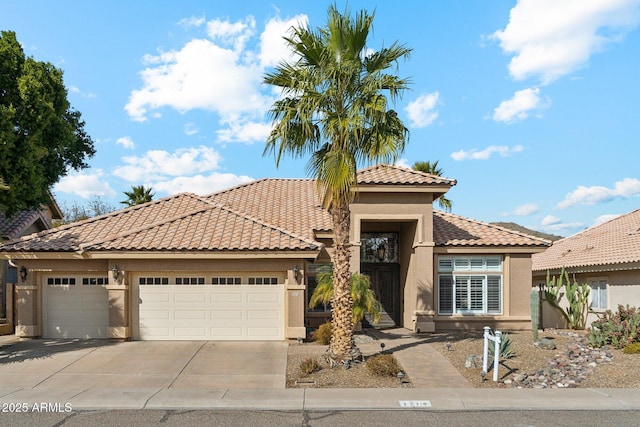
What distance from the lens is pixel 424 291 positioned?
57.9 feet

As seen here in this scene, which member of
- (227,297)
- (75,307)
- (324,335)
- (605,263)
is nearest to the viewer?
(324,335)

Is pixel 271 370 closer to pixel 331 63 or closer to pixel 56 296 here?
pixel 331 63

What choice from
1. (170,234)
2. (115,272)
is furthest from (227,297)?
(115,272)

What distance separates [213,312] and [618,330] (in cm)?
1182

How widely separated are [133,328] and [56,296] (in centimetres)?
303

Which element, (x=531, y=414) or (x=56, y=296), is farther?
(x=56, y=296)

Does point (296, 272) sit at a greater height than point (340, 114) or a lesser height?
lesser

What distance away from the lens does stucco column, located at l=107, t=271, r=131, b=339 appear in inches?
601

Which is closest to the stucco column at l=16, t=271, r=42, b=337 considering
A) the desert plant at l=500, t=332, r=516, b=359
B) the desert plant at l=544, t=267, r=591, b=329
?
the desert plant at l=500, t=332, r=516, b=359

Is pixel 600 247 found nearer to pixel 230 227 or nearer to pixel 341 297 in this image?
pixel 341 297

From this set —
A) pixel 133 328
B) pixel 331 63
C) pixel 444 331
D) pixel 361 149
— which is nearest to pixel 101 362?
pixel 133 328

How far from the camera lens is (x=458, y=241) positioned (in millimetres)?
18250

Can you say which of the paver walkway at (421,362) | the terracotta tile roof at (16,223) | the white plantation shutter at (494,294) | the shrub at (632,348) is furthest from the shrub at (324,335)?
the terracotta tile roof at (16,223)

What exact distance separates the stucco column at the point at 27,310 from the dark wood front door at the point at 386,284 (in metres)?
11.5
